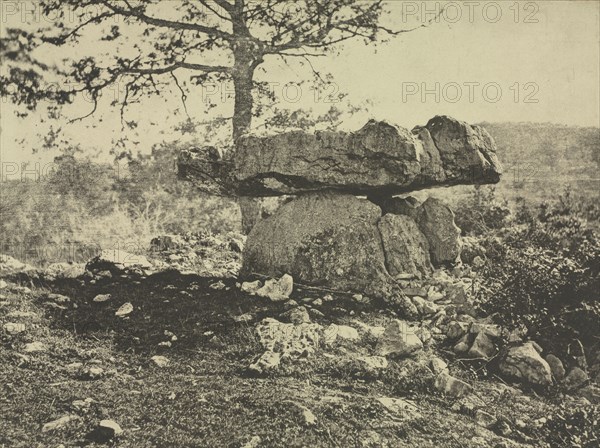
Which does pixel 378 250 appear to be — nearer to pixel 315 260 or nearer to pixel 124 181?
pixel 315 260

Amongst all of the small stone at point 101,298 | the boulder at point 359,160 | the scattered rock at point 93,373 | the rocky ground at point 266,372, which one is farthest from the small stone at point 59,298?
the boulder at point 359,160

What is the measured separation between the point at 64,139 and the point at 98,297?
554 centimetres

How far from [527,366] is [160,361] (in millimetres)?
3232

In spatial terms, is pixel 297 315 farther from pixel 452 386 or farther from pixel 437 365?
pixel 452 386

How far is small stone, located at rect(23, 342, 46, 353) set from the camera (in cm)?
488

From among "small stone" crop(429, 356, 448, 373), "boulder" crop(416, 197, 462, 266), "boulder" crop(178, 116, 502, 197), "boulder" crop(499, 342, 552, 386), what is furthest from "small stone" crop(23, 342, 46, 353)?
"boulder" crop(416, 197, 462, 266)

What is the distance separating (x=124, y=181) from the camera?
1566cm

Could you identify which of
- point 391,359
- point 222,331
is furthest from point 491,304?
point 222,331

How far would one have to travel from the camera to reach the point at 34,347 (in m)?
4.93

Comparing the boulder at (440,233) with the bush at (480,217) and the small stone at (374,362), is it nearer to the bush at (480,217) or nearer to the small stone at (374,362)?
the bush at (480,217)

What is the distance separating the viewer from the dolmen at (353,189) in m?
6.76

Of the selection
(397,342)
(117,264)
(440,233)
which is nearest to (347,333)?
(397,342)

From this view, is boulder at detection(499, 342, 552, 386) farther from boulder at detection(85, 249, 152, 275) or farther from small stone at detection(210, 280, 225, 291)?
boulder at detection(85, 249, 152, 275)

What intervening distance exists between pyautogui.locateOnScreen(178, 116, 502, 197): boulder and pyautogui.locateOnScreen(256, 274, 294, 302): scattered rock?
1.37 meters
